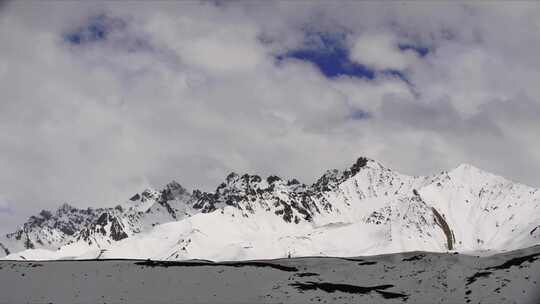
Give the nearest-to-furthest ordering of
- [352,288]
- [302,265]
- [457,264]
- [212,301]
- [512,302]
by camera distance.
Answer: [512,302] → [212,301] → [352,288] → [457,264] → [302,265]

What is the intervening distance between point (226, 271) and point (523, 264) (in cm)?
2591

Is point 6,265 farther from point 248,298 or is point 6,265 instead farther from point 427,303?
point 427,303

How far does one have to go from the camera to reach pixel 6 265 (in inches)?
2446

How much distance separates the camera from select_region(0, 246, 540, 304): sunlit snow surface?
50.8 m

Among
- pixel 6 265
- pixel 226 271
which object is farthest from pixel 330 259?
pixel 6 265

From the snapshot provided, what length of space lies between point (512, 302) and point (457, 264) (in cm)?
1240

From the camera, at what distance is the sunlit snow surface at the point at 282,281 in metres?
50.8

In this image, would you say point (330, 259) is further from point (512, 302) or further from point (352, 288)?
point (512, 302)

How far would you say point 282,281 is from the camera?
56.3 metres

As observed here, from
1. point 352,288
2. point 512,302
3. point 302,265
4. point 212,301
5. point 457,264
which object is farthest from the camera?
point 302,265

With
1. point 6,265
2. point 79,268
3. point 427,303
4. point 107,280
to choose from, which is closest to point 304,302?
point 427,303

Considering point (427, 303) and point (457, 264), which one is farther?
point (457, 264)

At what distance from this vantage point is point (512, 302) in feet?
154

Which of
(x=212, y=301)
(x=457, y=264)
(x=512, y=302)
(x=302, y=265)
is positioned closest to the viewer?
(x=512, y=302)
